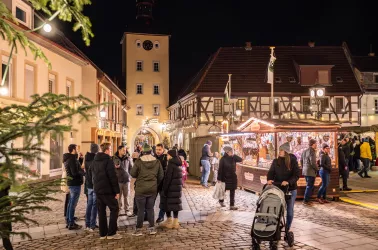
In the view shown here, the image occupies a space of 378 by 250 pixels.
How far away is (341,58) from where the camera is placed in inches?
1657

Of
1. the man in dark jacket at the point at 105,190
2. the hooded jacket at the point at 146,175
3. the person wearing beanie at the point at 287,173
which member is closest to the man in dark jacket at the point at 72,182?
the man in dark jacket at the point at 105,190

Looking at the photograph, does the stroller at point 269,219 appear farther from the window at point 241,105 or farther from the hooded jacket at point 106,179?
the window at point 241,105

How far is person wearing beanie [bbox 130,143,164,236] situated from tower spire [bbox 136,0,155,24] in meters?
48.0

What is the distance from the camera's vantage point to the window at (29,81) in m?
18.1

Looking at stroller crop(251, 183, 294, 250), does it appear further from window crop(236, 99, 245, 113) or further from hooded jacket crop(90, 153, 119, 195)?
window crop(236, 99, 245, 113)

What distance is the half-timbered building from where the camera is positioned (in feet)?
124

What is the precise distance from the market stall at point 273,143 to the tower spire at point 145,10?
134 ft

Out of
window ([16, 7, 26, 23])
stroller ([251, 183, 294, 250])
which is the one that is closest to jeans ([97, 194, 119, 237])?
stroller ([251, 183, 294, 250])

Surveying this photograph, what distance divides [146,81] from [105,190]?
4500 cm

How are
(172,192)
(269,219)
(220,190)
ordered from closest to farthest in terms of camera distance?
(269,219) < (172,192) < (220,190)

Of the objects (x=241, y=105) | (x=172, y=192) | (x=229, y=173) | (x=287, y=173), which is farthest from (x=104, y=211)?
(x=241, y=105)

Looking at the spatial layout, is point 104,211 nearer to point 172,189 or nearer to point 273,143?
point 172,189

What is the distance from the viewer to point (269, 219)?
702 centimetres

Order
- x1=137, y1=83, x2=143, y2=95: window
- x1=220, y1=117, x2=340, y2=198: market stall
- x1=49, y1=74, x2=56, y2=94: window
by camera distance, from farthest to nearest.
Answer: x1=137, y1=83, x2=143, y2=95: window, x1=49, y1=74, x2=56, y2=94: window, x1=220, y1=117, x2=340, y2=198: market stall
